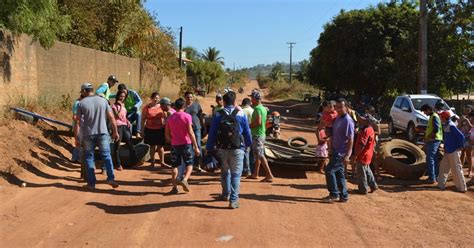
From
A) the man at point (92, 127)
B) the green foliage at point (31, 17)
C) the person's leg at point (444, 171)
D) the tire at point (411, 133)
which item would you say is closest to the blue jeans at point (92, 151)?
the man at point (92, 127)

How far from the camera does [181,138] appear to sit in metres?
8.16

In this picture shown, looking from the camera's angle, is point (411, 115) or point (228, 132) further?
point (411, 115)

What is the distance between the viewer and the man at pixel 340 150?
7.97 meters

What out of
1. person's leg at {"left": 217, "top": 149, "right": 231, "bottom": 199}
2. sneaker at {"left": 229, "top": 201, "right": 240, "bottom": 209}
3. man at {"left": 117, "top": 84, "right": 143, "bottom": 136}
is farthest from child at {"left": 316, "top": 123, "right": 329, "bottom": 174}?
man at {"left": 117, "top": 84, "right": 143, "bottom": 136}

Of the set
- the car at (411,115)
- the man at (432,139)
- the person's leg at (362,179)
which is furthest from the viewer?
the car at (411,115)

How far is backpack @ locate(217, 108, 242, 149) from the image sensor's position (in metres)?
7.44

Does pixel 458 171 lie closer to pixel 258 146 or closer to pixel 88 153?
pixel 258 146

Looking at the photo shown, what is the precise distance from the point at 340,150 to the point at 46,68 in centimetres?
829

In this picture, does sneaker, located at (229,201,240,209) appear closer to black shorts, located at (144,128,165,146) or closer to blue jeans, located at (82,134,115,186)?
blue jeans, located at (82,134,115,186)

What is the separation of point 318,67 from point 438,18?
1281 centimetres

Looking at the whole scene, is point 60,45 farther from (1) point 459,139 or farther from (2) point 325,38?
(2) point 325,38

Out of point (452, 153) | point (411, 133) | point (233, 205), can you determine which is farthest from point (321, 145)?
point (411, 133)

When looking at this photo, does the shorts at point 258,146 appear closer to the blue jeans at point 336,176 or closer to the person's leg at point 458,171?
the blue jeans at point 336,176

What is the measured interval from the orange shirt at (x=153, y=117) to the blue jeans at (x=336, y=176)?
153 inches
